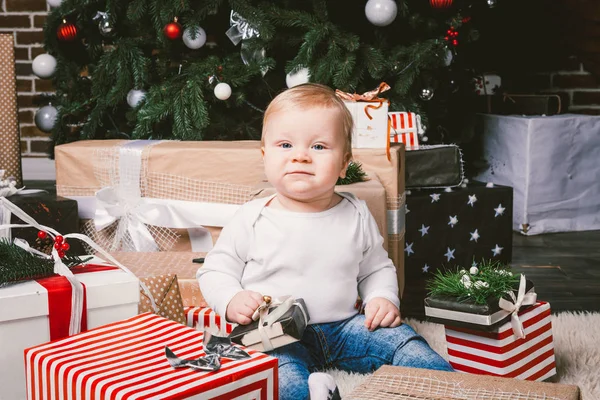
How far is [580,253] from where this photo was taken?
8.20 feet

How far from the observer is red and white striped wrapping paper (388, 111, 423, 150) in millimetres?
2223

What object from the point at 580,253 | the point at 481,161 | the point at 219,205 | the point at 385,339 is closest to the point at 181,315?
the point at 385,339

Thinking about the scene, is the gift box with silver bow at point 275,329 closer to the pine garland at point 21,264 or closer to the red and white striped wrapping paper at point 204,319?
the red and white striped wrapping paper at point 204,319

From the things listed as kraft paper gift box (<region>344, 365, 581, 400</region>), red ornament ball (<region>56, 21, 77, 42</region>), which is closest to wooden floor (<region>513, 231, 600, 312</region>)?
kraft paper gift box (<region>344, 365, 581, 400</region>)

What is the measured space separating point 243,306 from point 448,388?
0.41 m

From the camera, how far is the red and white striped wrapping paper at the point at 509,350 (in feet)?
4.05

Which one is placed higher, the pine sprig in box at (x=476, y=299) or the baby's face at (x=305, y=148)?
the baby's face at (x=305, y=148)

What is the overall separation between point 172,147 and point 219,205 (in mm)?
199

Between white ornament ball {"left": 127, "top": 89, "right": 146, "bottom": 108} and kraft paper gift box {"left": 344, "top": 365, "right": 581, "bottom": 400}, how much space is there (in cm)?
175

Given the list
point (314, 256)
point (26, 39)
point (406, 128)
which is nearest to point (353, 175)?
point (314, 256)

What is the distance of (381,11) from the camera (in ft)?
7.60

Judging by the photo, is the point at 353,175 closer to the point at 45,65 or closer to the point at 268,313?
the point at 268,313

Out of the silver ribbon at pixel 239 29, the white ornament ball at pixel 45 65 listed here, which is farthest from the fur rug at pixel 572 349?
the white ornament ball at pixel 45 65

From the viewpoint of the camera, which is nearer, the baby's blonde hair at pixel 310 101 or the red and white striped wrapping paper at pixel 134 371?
the red and white striped wrapping paper at pixel 134 371
